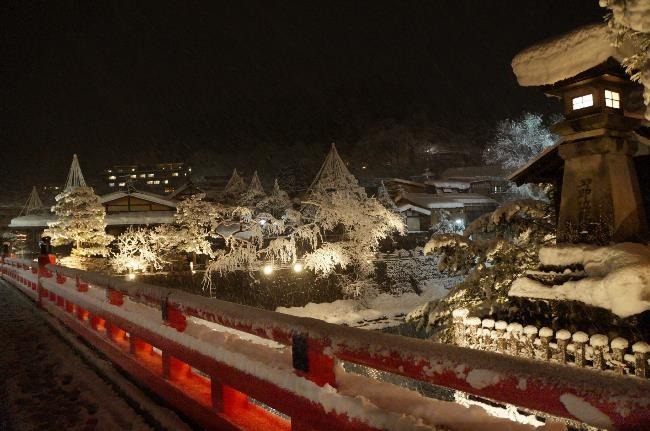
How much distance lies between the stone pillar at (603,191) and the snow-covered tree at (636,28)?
325 centimetres

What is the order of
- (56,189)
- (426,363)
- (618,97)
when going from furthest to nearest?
(56,189)
(618,97)
(426,363)

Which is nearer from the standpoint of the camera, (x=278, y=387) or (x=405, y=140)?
(x=278, y=387)

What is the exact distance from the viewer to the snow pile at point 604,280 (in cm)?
631

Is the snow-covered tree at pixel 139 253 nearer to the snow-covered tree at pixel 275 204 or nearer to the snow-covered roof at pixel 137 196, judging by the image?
the snow-covered roof at pixel 137 196

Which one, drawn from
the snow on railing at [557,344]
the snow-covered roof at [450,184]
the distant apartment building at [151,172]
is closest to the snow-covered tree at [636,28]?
the snow on railing at [557,344]

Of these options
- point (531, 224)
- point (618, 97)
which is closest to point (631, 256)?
point (618, 97)

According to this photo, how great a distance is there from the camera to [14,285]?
56.6 feet

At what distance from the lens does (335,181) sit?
104 feet

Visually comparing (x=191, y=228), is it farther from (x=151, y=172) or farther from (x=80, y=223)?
(x=151, y=172)

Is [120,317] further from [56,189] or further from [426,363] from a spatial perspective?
[56,189]

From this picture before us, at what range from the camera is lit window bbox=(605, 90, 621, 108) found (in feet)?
25.9

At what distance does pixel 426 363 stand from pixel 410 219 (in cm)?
3685

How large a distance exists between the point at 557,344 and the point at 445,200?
33.4 metres

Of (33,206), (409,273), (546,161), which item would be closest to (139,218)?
(409,273)
